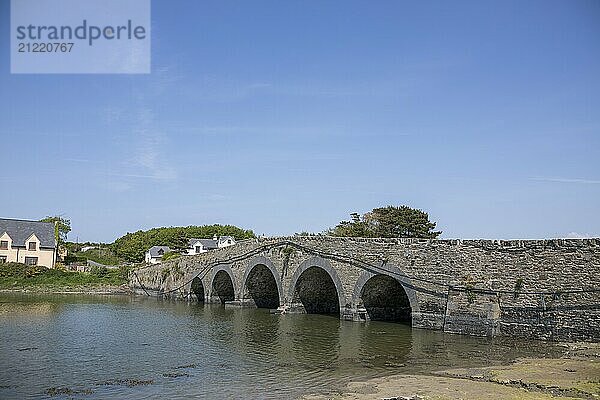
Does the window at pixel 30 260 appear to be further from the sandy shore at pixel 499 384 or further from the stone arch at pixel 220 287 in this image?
the sandy shore at pixel 499 384

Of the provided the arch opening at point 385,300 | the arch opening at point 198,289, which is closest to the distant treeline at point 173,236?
the arch opening at point 198,289

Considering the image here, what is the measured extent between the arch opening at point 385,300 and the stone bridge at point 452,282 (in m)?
0.04

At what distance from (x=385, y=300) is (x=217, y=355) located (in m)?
9.33

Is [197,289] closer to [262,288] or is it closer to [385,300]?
[262,288]

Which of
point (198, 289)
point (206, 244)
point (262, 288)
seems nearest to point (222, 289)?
point (198, 289)

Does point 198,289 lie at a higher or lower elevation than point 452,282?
lower

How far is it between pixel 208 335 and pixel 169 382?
317 inches

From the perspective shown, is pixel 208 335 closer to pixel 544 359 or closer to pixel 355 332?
pixel 355 332

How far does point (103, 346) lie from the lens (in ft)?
57.0

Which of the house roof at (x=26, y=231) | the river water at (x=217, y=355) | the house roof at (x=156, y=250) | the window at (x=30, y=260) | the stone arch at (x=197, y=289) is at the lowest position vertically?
the river water at (x=217, y=355)

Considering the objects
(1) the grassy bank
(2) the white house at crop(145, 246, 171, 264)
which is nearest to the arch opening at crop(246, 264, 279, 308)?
(1) the grassy bank

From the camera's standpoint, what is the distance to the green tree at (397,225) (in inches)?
1537

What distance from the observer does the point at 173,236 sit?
74688 millimetres

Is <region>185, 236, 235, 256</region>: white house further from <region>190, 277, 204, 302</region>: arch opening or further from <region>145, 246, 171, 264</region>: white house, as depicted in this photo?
<region>190, 277, 204, 302</region>: arch opening
